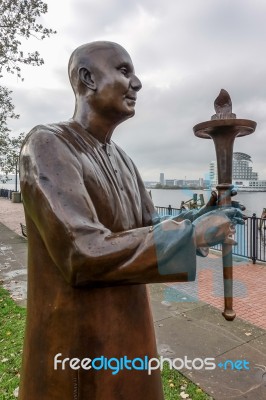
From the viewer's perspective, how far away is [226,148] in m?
1.32

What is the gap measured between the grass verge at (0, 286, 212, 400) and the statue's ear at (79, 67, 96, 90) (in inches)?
124

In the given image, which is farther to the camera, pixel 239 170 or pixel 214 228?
pixel 239 170

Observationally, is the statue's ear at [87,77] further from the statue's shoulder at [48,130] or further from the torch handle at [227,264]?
the torch handle at [227,264]

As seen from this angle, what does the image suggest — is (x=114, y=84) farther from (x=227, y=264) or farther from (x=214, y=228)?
(x=227, y=264)

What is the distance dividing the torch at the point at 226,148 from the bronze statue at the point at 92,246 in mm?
149

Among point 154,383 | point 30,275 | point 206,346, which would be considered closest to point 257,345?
point 206,346

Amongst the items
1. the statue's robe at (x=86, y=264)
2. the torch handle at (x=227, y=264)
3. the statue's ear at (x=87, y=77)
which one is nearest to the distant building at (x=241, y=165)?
the torch handle at (x=227, y=264)

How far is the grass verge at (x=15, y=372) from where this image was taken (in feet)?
11.1

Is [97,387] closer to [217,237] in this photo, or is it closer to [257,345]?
[217,237]

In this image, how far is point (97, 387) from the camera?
4.77ft

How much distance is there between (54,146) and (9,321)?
4.66m

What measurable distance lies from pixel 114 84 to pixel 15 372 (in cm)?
365

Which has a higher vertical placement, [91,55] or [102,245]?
[91,55]

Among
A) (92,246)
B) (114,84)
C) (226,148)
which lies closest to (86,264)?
(92,246)
